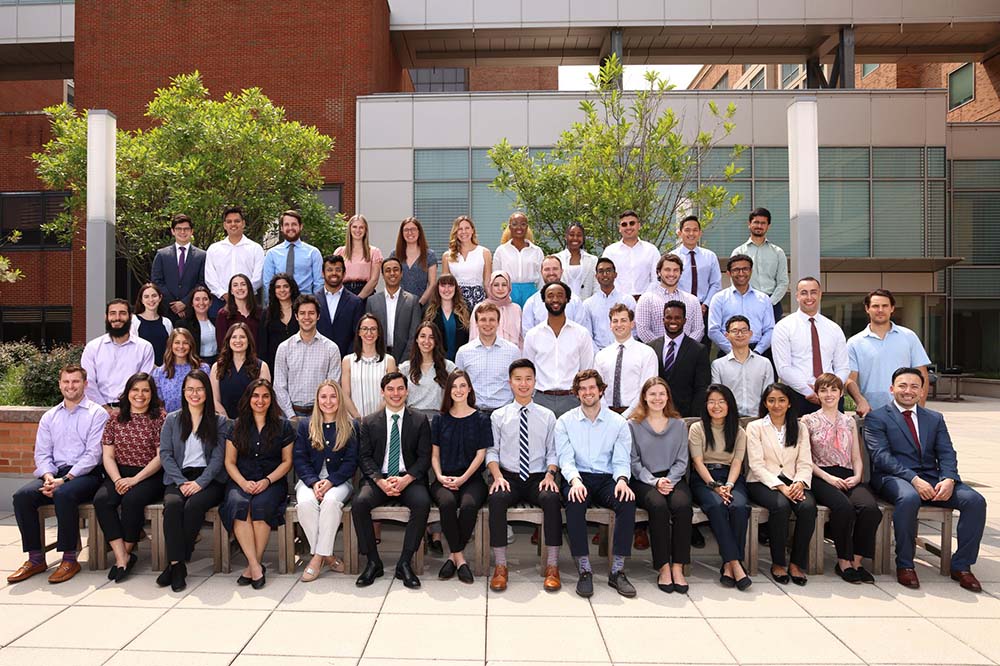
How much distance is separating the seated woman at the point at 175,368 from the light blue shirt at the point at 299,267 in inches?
62.9

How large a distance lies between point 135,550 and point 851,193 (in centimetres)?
2015

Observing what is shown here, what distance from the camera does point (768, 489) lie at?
556 centimetres

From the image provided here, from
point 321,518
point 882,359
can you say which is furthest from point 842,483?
point 321,518

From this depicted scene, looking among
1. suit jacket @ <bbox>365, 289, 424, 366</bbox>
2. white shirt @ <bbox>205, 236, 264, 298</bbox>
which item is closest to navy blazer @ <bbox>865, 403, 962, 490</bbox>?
suit jacket @ <bbox>365, 289, 424, 366</bbox>

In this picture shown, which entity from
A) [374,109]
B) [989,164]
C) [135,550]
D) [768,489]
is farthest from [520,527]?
[989,164]

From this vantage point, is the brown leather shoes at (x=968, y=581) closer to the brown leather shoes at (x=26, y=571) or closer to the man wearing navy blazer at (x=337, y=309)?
the man wearing navy blazer at (x=337, y=309)

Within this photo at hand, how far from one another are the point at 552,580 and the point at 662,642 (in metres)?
1.09

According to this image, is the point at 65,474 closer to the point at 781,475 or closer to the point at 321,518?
the point at 321,518

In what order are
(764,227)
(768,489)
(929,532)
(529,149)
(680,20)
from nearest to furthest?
1. (768,489)
2. (929,532)
3. (764,227)
4. (529,149)
5. (680,20)

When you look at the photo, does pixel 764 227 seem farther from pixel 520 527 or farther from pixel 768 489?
pixel 520 527

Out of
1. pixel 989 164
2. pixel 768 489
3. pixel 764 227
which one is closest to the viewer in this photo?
pixel 768 489

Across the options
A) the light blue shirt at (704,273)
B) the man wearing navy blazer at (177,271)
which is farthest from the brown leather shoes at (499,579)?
the man wearing navy blazer at (177,271)

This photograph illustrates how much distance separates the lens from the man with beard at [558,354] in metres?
6.34

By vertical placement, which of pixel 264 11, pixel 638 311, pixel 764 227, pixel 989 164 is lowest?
pixel 638 311
